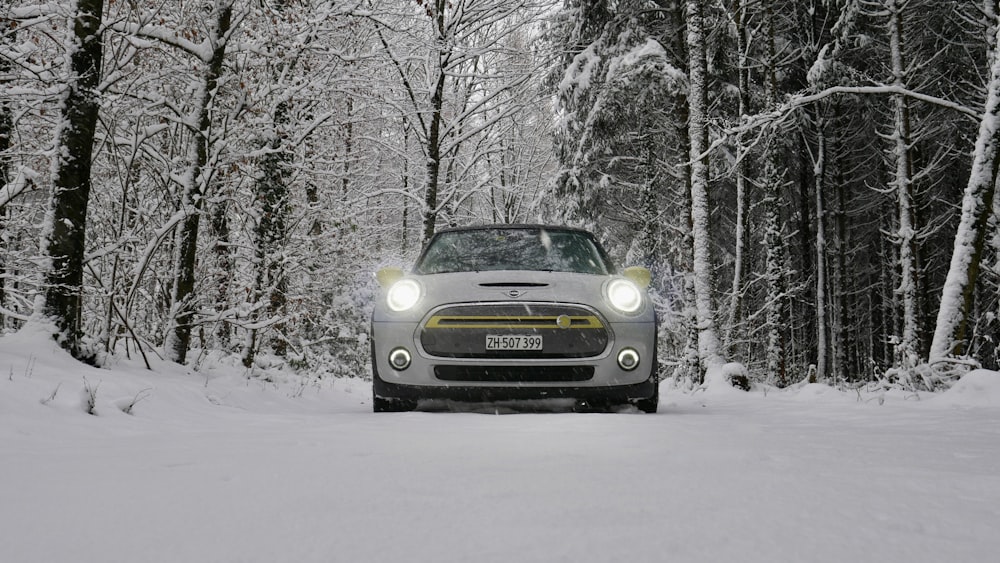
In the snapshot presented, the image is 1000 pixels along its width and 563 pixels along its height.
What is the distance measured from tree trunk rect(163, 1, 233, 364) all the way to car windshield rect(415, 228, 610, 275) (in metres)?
2.72

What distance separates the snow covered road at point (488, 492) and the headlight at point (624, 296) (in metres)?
1.38

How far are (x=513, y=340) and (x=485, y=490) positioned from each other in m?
2.58

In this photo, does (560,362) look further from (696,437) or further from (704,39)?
(704,39)

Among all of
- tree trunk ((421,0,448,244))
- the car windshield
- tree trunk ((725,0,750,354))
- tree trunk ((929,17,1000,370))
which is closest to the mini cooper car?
the car windshield

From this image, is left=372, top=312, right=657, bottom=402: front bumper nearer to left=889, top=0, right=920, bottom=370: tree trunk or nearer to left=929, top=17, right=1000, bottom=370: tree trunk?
left=929, top=17, right=1000, bottom=370: tree trunk

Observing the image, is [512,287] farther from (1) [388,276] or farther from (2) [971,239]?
(2) [971,239]

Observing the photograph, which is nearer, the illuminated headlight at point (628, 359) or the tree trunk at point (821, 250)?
the illuminated headlight at point (628, 359)

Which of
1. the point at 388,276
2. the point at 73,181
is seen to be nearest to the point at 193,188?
the point at 73,181

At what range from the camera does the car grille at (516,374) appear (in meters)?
4.40

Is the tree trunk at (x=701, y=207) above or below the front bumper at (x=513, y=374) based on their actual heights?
above

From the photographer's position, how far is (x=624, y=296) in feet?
15.4

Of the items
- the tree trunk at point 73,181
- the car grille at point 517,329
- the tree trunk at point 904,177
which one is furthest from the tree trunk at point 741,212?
the tree trunk at point 73,181

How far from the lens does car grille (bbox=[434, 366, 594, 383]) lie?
14.4 feet

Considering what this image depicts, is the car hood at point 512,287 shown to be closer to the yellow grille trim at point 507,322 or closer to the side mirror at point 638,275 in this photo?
the yellow grille trim at point 507,322
